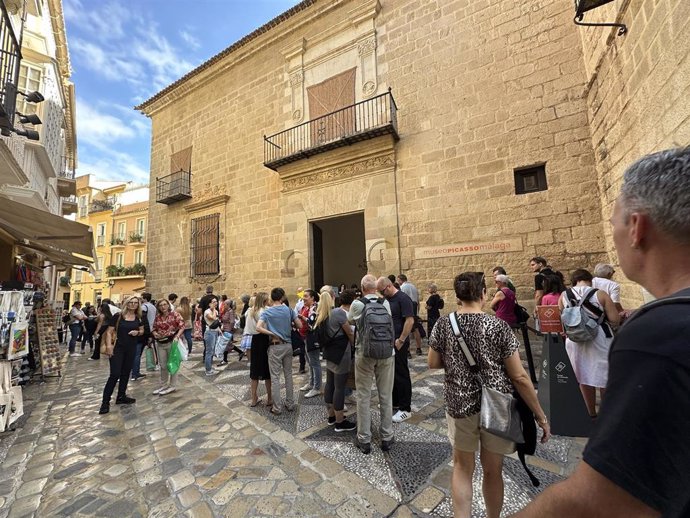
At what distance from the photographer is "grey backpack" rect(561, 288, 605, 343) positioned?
2990 mm

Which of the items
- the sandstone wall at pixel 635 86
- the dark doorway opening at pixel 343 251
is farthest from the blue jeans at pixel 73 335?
the sandstone wall at pixel 635 86

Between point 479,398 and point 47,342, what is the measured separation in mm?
8733

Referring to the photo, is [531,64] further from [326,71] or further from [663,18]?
[326,71]

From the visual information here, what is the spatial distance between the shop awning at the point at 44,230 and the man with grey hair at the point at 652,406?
311 inches

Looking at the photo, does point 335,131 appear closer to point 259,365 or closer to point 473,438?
point 259,365

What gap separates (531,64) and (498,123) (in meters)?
1.35

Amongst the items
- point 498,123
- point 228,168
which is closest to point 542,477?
point 498,123

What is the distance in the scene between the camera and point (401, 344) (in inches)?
147

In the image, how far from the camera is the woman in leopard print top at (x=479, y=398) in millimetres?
1904

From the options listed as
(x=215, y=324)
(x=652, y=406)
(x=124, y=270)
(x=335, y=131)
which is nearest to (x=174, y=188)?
(x=335, y=131)

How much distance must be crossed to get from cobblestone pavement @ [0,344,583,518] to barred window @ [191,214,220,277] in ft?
24.6

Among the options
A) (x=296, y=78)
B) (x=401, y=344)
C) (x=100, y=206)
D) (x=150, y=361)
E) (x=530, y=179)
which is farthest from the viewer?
(x=100, y=206)

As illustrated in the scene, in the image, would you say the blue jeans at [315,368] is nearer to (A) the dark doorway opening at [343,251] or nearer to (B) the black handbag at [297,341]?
(B) the black handbag at [297,341]

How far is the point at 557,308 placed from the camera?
335cm
